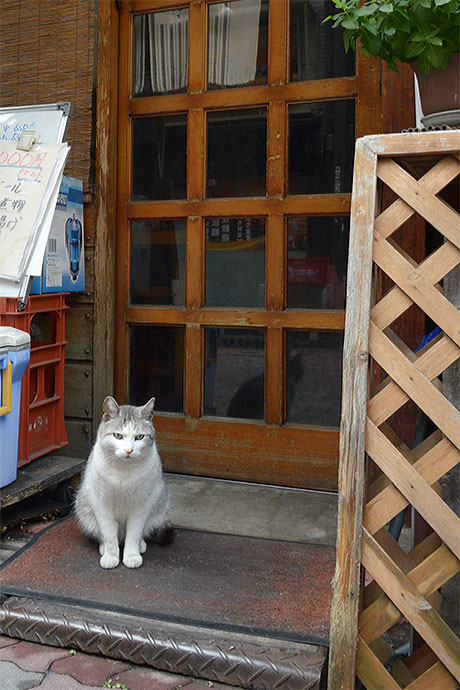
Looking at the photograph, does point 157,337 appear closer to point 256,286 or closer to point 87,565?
point 256,286

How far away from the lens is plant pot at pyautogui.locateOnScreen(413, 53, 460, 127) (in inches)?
63.4

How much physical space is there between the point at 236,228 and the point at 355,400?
76.1 inches

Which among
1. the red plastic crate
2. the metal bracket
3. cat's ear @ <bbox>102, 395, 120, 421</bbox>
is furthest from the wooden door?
cat's ear @ <bbox>102, 395, 120, 421</bbox>

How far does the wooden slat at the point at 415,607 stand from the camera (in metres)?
1.49

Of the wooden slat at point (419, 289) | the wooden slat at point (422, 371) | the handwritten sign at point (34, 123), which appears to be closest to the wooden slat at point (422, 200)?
the wooden slat at point (419, 289)

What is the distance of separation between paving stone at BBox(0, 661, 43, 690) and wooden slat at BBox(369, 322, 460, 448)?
4.31ft

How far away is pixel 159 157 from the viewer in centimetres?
344

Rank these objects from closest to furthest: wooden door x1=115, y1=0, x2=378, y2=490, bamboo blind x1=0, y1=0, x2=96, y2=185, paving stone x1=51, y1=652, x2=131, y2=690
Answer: paving stone x1=51, y1=652, x2=131, y2=690, wooden door x1=115, y1=0, x2=378, y2=490, bamboo blind x1=0, y1=0, x2=96, y2=185

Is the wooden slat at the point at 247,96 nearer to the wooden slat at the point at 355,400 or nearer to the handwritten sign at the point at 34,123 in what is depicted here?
the handwritten sign at the point at 34,123

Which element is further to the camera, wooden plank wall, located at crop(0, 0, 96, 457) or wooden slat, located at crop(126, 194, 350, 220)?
wooden plank wall, located at crop(0, 0, 96, 457)

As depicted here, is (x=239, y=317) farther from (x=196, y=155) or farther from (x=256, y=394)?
(x=196, y=155)

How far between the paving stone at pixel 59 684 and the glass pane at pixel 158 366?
70.5 inches

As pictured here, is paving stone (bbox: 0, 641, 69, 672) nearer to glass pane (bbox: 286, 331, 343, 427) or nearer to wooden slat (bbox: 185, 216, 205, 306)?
glass pane (bbox: 286, 331, 343, 427)

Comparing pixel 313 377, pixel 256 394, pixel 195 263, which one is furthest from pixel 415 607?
pixel 195 263
